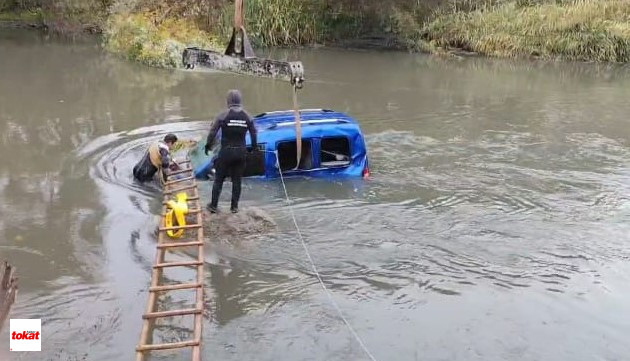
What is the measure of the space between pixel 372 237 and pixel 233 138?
2.33m

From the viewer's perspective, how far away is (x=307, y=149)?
10.9m

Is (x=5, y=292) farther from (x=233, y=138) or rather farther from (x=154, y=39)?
(x=154, y=39)

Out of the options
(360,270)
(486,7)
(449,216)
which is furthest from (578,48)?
(360,270)

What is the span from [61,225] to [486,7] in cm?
2529

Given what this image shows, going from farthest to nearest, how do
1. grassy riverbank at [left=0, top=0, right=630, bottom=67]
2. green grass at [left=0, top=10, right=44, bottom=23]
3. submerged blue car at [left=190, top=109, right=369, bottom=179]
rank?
green grass at [left=0, top=10, right=44, bottom=23]
grassy riverbank at [left=0, top=0, right=630, bottom=67]
submerged blue car at [left=190, top=109, right=369, bottom=179]

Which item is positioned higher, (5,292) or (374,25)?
(374,25)

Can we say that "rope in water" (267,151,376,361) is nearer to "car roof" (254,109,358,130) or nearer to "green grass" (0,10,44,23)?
"car roof" (254,109,358,130)

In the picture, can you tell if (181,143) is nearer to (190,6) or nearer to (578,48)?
(190,6)

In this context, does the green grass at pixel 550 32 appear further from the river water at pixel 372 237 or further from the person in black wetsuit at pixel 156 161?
the person in black wetsuit at pixel 156 161

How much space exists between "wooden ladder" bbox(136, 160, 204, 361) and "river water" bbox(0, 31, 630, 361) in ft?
1.46

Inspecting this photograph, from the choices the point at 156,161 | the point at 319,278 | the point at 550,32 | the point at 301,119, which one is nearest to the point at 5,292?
the point at 319,278

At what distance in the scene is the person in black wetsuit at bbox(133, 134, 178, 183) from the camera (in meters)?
10.1

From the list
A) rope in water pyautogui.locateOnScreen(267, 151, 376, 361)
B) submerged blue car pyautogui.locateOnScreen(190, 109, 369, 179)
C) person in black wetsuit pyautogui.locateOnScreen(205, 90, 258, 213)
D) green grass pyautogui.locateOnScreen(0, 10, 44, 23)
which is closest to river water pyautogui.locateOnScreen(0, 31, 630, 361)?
rope in water pyautogui.locateOnScreen(267, 151, 376, 361)

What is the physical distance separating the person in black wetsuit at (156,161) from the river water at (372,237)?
1.06ft
